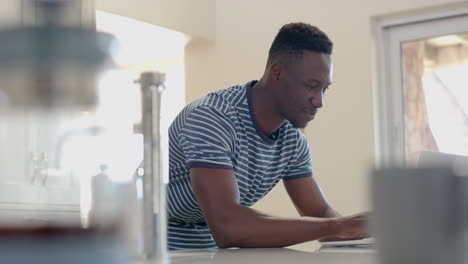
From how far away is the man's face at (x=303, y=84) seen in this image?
1.92 meters

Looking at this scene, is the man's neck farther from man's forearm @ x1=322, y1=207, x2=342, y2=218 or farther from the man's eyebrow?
man's forearm @ x1=322, y1=207, x2=342, y2=218

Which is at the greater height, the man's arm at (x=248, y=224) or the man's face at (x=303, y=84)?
the man's face at (x=303, y=84)

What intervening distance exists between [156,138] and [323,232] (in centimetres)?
82

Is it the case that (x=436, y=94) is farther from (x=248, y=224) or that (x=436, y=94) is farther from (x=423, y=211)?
(x=423, y=211)

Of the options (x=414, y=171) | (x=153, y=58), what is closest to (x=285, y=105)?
(x=414, y=171)

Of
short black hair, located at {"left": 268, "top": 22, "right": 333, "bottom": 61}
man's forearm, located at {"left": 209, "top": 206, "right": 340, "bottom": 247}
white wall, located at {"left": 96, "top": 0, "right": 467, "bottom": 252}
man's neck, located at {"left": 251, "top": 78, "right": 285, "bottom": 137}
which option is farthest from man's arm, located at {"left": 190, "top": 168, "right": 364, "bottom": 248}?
white wall, located at {"left": 96, "top": 0, "right": 467, "bottom": 252}

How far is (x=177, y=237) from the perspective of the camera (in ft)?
5.91

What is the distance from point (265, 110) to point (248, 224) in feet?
1.39

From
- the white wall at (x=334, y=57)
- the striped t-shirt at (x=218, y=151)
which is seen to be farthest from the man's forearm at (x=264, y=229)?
the white wall at (x=334, y=57)

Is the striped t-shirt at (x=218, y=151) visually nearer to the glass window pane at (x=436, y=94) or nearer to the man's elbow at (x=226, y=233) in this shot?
the man's elbow at (x=226, y=233)

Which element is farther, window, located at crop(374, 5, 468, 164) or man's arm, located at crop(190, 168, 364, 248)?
window, located at crop(374, 5, 468, 164)

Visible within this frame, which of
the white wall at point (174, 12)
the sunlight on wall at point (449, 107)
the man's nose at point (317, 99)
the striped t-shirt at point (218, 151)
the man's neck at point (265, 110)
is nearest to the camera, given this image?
the striped t-shirt at point (218, 151)

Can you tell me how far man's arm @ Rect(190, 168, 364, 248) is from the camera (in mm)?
1524

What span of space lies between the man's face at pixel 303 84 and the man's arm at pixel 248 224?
0.42 meters
